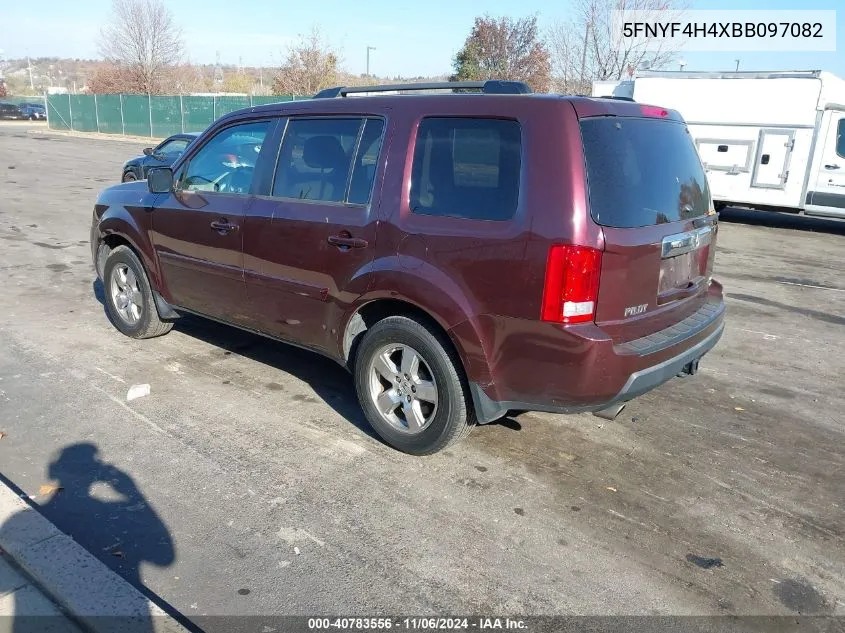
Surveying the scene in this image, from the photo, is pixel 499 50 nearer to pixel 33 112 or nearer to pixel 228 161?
pixel 228 161

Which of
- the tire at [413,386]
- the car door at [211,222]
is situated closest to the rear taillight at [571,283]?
the tire at [413,386]

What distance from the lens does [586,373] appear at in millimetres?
3199

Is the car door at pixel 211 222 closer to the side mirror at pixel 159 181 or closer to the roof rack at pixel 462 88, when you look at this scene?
the side mirror at pixel 159 181

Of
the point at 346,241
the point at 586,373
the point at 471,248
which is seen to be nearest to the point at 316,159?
the point at 346,241

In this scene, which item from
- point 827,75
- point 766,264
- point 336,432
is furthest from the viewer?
point 827,75

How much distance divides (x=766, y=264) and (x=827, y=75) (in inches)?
230

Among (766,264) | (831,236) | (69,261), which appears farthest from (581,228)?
(831,236)

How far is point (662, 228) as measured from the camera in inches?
138

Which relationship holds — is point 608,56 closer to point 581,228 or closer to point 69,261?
point 69,261

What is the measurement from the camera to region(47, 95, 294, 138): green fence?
3566 cm

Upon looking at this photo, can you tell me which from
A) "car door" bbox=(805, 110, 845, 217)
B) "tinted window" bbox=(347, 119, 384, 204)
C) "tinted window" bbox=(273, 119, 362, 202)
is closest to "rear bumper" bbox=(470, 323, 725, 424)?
"tinted window" bbox=(347, 119, 384, 204)

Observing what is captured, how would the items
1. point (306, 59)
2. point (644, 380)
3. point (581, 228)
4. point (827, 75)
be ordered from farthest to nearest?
1. point (306, 59)
2. point (827, 75)
3. point (644, 380)
4. point (581, 228)

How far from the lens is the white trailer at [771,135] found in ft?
44.0

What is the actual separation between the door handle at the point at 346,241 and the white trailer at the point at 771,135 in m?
11.7
